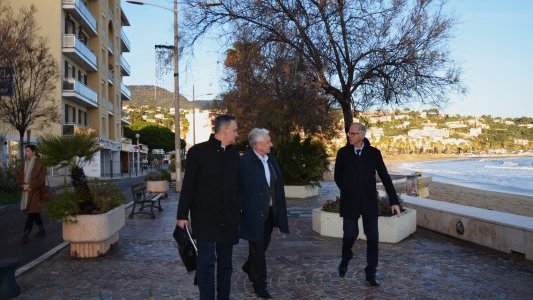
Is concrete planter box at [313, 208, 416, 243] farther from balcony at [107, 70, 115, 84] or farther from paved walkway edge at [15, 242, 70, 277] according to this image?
balcony at [107, 70, 115, 84]

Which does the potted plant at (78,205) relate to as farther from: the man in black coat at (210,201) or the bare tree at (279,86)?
the bare tree at (279,86)

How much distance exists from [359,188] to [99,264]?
3702mm

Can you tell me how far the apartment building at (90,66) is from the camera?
1540 inches

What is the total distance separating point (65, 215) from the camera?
758 cm

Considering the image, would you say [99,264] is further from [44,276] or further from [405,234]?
[405,234]

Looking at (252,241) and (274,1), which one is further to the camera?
(274,1)

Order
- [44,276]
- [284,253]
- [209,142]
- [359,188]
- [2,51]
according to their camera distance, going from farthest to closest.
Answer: [2,51] → [284,253] → [44,276] → [359,188] → [209,142]

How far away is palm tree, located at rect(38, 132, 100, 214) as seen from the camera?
769 centimetres

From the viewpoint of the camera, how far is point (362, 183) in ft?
20.4

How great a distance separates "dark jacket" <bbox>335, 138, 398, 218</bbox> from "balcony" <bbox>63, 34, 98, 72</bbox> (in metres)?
37.2

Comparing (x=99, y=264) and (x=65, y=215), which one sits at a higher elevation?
(x=65, y=215)

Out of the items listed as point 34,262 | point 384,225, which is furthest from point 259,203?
point 384,225

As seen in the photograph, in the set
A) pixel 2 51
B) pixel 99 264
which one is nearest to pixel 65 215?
pixel 99 264

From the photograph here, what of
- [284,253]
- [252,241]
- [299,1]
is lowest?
[284,253]
